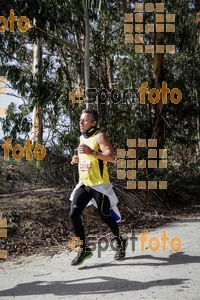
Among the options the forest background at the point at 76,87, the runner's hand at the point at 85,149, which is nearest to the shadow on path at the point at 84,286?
the runner's hand at the point at 85,149

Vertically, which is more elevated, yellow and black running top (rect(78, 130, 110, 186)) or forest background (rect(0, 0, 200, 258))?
forest background (rect(0, 0, 200, 258))

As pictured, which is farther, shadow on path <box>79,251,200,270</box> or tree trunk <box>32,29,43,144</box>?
tree trunk <box>32,29,43,144</box>

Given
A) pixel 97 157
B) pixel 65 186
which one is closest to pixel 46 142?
pixel 65 186

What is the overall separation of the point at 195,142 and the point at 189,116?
1713mm

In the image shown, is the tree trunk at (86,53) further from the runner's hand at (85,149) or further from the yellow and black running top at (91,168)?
the runner's hand at (85,149)

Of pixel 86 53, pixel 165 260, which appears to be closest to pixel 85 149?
pixel 165 260

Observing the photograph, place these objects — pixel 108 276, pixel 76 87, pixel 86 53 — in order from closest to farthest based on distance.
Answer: pixel 108 276, pixel 86 53, pixel 76 87

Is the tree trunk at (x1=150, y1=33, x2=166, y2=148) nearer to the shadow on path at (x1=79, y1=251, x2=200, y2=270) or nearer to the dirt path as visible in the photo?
the dirt path

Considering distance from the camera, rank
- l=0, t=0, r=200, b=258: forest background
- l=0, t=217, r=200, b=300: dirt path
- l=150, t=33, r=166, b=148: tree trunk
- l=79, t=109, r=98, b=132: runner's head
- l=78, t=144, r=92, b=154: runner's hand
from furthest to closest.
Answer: l=150, t=33, r=166, b=148: tree trunk < l=0, t=0, r=200, b=258: forest background < l=79, t=109, r=98, b=132: runner's head < l=78, t=144, r=92, b=154: runner's hand < l=0, t=217, r=200, b=300: dirt path

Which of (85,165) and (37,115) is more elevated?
(37,115)

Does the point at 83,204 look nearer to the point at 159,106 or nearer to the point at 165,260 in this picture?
the point at 165,260

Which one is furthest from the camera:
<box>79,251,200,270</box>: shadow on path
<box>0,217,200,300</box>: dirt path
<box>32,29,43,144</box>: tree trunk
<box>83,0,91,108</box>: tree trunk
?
<box>32,29,43,144</box>: tree trunk

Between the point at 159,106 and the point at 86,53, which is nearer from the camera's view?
the point at 86,53

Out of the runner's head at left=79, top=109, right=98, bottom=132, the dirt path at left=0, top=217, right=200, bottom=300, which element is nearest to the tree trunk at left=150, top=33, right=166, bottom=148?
the dirt path at left=0, top=217, right=200, bottom=300
